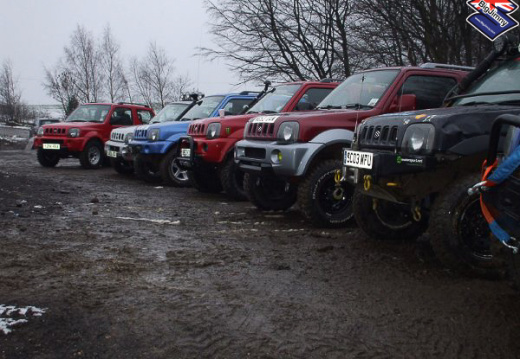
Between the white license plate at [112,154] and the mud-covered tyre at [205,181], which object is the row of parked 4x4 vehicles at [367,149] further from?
the white license plate at [112,154]

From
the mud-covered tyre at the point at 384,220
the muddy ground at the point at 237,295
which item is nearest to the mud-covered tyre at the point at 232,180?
the muddy ground at the point at 237,295

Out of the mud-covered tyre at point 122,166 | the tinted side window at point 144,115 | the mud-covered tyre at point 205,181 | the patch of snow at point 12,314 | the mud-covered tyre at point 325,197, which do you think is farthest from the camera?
the tinted side window at point 144,115

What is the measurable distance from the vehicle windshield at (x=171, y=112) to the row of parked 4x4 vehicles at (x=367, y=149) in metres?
0.38

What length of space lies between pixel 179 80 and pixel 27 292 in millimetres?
38358

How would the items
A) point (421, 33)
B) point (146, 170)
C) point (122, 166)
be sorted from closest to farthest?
point (146, 170) < point (122, 166) < point (421, 33)

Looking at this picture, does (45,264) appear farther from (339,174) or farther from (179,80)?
(179,80)

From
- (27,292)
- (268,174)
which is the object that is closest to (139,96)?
(268,174)

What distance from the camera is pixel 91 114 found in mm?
15266

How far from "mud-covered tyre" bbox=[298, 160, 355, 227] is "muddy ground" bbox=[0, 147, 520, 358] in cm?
22

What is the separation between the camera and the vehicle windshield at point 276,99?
830 centimetres

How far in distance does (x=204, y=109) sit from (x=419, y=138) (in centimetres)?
726

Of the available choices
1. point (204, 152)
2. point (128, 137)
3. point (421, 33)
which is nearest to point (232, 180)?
point (204, 152)

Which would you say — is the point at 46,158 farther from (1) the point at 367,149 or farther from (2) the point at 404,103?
(1) the point at 367,149

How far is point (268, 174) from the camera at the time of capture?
21.1ft
